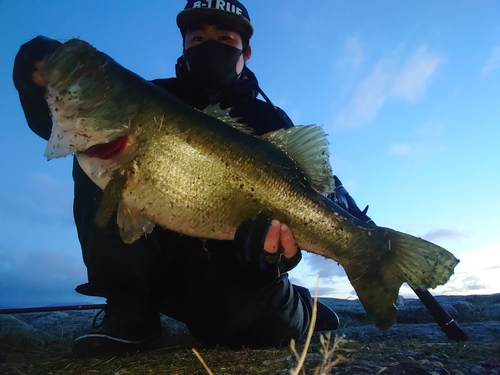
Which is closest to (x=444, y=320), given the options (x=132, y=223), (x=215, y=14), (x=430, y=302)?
(x=430, y=302)

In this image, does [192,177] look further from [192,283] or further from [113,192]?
[192,283]

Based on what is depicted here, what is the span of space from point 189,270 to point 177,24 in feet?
9.45

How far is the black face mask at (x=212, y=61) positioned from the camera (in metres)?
4.14

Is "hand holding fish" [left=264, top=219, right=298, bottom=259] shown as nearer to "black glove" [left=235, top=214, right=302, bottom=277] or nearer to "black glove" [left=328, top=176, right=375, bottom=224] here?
"black glove" [left=235, top=214, right=302, bottom=277]

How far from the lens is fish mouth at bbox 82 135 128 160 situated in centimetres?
259

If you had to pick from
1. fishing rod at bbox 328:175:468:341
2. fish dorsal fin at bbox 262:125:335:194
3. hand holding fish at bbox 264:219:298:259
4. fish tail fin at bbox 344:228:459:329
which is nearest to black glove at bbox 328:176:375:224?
fishing rod at bbox 328:175:468:341

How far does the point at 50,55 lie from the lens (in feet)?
8.84

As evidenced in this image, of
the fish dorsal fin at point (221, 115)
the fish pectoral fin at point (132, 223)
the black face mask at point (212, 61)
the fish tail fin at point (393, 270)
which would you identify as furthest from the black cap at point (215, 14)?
the fish tail fin at point (393, 270)

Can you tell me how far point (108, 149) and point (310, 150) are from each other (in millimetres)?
1498

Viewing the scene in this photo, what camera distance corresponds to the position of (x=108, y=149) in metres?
2.62

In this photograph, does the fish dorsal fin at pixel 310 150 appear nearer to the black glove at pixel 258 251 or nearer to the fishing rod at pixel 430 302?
the black glove at pixel 258 251

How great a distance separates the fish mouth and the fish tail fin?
1.86m

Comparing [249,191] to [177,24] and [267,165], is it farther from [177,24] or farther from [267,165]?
[177,24]

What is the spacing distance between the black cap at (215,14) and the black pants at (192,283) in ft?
6.86
